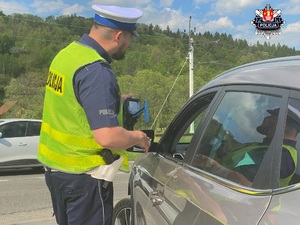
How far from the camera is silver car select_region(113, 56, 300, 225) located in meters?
1.55

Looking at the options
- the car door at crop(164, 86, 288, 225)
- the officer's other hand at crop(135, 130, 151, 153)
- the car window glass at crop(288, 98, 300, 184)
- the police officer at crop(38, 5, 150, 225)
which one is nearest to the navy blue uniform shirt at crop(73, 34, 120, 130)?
the police officer at crop(38, 5, 150, 225)

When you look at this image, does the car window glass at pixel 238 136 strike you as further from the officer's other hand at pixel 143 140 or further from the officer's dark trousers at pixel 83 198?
the officer's dark trousers at pixel 83 198

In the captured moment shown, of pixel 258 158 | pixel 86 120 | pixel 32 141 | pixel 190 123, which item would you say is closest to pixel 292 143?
pixel 258 158

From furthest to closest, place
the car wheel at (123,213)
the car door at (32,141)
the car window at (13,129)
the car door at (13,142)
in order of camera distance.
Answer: the car door at (32,141) → the car window at (13,129) → the car door at (13,142) → the car wheel at (123,213)

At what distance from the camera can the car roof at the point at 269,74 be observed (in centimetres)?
168

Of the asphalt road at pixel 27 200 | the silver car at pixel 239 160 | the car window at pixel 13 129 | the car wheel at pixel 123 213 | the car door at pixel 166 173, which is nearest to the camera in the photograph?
the silver car at pixel 239 160

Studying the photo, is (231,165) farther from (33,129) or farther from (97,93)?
(33,129)

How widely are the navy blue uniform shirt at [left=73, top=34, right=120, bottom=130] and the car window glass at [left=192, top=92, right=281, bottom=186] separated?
54 centimetres

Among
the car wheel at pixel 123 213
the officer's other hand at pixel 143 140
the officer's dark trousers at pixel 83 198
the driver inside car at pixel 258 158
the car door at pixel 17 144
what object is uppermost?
the driver inside car at pixel 258 158

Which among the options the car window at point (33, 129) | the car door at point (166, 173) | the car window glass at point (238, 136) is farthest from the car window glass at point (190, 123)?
the car window at point (33, 129)

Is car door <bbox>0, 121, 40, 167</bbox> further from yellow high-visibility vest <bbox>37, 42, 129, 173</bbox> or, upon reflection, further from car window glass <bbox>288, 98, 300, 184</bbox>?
car window glass <bbox>288, 98, 300, 184</bbox>

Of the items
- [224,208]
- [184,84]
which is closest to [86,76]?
[224,208]

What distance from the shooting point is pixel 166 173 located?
2578mm

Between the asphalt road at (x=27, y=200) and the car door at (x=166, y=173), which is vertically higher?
the car door at (x=166, y=173)
